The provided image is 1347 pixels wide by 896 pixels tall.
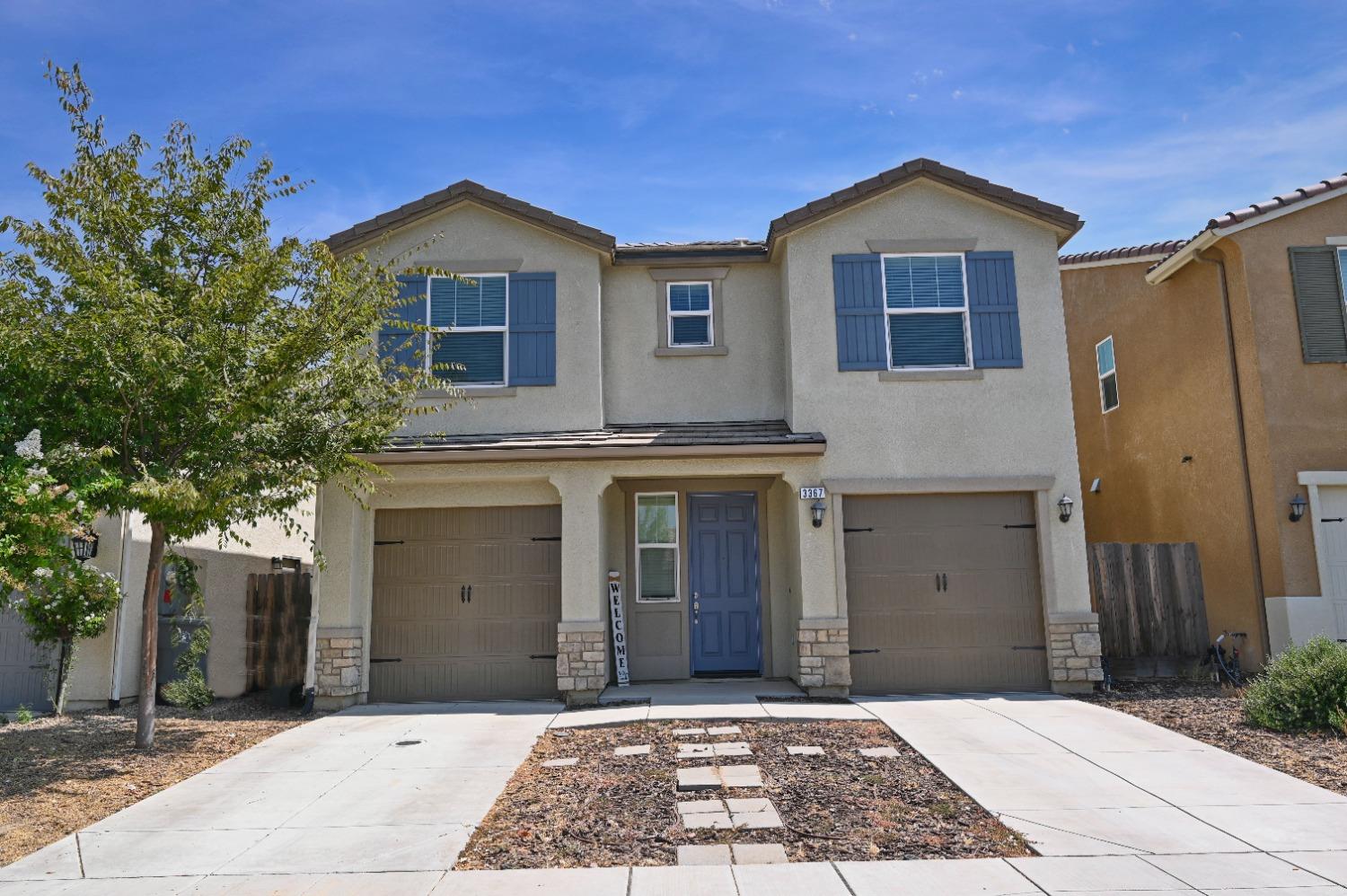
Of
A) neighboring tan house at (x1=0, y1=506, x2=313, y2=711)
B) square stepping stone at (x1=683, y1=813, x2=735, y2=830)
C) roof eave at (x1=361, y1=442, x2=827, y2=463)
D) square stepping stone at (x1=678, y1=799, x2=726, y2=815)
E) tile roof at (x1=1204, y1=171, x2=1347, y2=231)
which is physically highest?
tile roof at (x1=1204, y1=171, x2=1347, y2=231)

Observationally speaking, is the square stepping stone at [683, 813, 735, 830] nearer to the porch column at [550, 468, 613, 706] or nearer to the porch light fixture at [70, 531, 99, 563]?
the porch column at [550, 468, 613, 706]

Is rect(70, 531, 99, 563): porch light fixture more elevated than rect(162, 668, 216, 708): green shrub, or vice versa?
rect(70, 531, 99, 563): porch light fixture

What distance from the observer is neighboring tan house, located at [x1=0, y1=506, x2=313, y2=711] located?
1111 centimetres

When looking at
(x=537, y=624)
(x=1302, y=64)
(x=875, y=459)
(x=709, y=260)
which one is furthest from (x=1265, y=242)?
(x=537, y=624)

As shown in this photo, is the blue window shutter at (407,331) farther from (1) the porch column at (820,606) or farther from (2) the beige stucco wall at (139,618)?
(1) the porch column at (820,606)

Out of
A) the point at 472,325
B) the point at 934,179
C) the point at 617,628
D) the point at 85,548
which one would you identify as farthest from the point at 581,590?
the point at 934,179

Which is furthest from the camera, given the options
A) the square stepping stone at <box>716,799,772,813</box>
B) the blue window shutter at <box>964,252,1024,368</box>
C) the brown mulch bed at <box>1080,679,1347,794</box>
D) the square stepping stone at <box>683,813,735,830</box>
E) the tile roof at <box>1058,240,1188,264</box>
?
the tile roof at <box>1058,240,1188,264</box>

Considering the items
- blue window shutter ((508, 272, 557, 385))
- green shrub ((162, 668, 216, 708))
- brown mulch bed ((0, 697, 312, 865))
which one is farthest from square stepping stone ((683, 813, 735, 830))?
green shrub ((162, 668, 216, 708))

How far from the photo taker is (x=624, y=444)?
11.0 metres

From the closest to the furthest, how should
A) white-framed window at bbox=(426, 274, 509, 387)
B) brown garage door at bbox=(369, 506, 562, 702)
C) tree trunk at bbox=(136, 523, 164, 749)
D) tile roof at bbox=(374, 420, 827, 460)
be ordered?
tree trunk at bbox=(136, 523, 164, 749)
tile roof at bbox=(374, 420, 827, 460)
brown garage door at bbox=(369, 506, 562, 702)
white-framed window at bbox=(426, 274, 509, 387)

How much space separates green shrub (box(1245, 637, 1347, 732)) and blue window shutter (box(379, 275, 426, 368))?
9685 mm

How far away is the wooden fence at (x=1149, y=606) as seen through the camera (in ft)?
38.6

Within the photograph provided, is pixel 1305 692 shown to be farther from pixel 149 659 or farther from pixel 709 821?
pixel 149 659

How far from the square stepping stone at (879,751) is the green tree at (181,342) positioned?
5.53 meters
